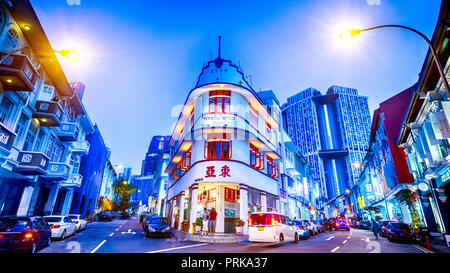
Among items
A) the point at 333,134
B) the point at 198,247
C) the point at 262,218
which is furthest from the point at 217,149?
the point at 333,134

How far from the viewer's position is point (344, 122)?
527 ft

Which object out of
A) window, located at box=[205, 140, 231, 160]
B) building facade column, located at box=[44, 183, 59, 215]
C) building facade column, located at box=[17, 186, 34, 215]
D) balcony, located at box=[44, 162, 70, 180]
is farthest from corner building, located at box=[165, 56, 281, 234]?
building facade column, located at box=[44, 183, 59, 215]

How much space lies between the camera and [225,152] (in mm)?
20938

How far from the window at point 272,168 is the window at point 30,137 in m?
24.0

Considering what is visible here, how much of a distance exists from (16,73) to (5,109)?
11.2 feet

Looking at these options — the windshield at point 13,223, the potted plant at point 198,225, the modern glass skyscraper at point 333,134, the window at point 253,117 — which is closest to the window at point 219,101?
the window at point 253,117

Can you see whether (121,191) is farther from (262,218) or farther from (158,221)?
(262,218)

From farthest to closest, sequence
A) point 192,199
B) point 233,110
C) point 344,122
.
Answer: point 344,122 < point 233,110 < point 192,199

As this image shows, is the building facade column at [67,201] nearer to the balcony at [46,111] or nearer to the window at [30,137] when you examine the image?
the window at [30,137]

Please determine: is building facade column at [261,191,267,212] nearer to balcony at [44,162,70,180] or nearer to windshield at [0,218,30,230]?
windshield at [0,218,30,230]

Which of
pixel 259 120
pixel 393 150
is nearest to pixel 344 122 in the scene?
pixel 393 150

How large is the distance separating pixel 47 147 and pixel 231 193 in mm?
19272
